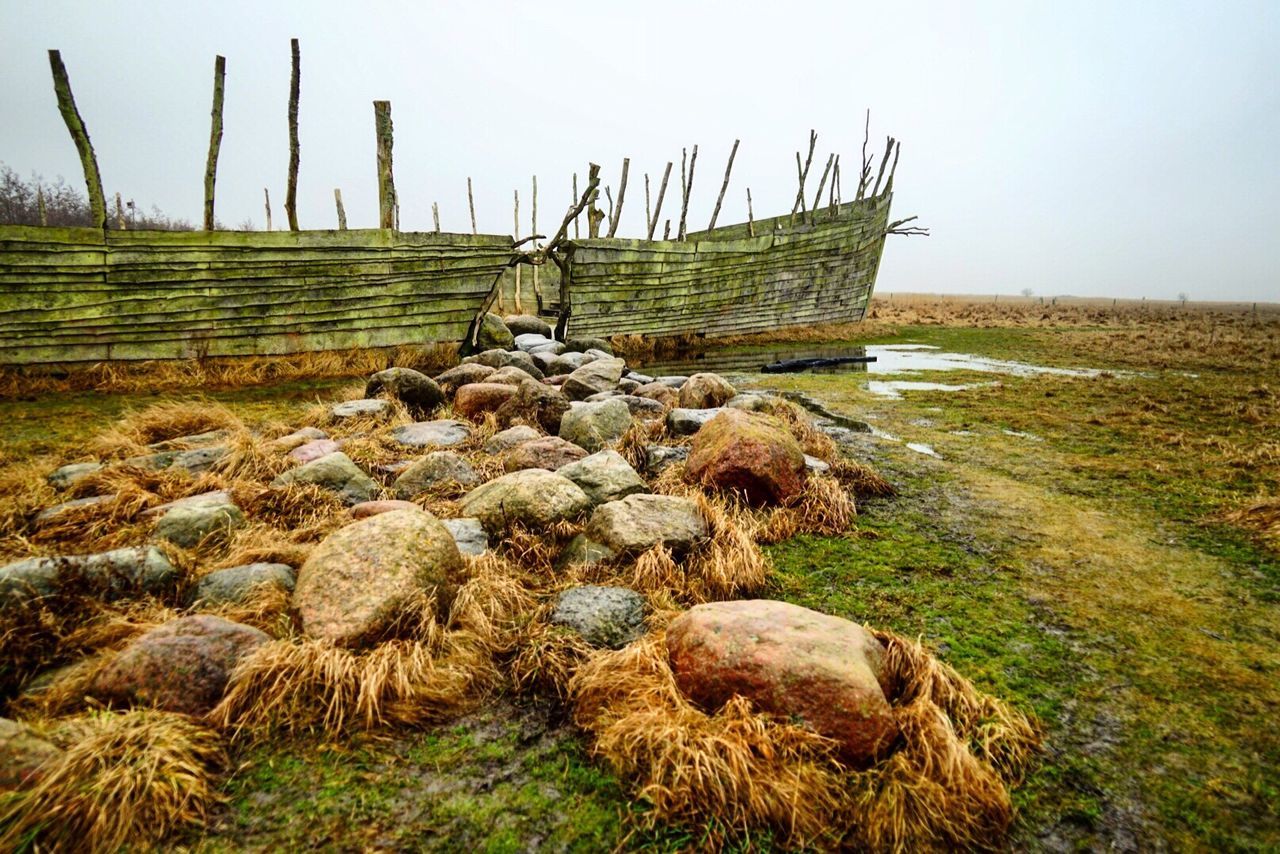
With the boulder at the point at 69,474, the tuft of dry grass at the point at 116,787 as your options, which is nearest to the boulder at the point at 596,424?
the boulder at the point at 69,474

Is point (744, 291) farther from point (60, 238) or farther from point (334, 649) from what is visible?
point (334, 649)

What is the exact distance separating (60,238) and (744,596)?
961 centimetres

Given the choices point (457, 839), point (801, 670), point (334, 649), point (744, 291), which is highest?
point (744, 291)

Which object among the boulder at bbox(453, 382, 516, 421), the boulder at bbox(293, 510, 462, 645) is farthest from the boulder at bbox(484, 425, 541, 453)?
the boulder at bbox(293, 510, 462, 645)

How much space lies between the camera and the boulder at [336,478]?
419 centimetres

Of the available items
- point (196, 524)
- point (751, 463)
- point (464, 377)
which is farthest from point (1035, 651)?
point (464, 377)

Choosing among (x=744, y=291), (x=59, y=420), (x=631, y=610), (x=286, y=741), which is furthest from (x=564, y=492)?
(x=744, y=291)

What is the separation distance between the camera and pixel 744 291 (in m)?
17.1

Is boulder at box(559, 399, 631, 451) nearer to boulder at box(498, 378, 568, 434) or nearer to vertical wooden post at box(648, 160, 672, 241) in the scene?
boulder at box(498, 378, 568, 434)

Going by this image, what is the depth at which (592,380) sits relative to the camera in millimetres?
7988

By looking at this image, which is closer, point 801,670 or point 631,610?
point 801,670

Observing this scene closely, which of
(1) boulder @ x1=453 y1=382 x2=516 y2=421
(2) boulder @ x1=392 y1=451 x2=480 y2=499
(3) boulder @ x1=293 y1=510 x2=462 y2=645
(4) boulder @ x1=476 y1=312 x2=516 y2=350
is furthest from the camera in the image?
(4) boulder @ x1=476 y1=312 x2=516 y2=350

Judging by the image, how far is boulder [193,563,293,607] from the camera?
2811mm

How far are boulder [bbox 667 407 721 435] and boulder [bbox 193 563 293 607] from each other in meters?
3.88
